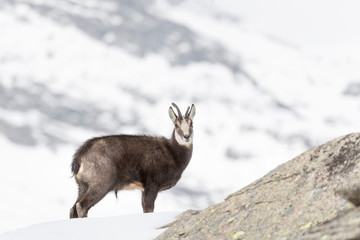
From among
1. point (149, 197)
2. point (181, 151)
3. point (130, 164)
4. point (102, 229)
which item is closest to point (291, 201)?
point (102, 229)

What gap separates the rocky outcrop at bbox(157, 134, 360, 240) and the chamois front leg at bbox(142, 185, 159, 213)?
5.45 m

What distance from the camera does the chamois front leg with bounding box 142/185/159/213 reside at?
13.2m

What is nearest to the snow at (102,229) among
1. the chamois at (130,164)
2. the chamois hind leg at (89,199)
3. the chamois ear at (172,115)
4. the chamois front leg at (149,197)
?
the chamois hind leg at (89,199)

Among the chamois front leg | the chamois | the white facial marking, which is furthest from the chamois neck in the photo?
the chamois front leg

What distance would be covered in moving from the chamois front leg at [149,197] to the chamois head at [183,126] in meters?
1.66

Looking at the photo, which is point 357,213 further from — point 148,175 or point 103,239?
point 148,175

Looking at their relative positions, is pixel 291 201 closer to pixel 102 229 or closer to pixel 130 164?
pixel 102 229

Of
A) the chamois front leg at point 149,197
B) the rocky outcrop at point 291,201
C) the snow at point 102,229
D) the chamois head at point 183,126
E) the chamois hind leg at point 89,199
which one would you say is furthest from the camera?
the chamois head at point 183,126

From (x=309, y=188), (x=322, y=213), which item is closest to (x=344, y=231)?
(x=322, y=213)

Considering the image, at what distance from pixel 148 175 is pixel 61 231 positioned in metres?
4.82

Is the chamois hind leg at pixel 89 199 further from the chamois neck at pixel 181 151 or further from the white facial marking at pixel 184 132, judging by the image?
the white facial marking at pixel 184 132

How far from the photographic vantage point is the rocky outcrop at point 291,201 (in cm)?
546

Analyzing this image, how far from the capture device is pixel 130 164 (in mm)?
13336

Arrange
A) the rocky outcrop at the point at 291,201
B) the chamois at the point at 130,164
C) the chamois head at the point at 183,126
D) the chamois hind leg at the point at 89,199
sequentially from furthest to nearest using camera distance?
the chamois head at the point at 183,126 < the chamois at the point at 130,164 < the chamois hind leg at the point at 89,199 < the rocky outcrop at the point at 291,201
